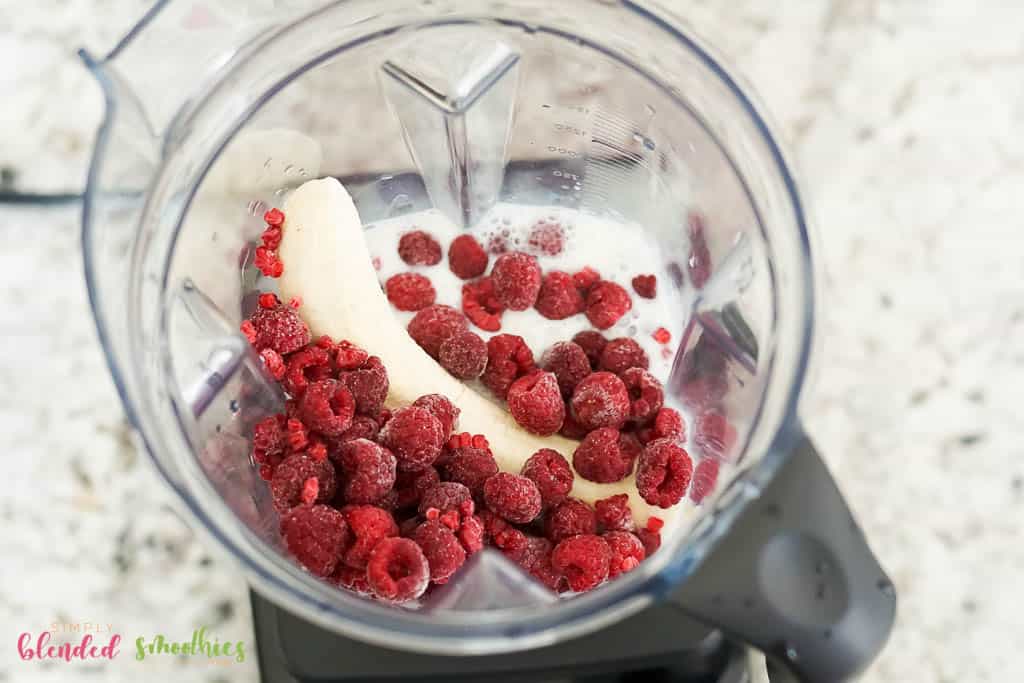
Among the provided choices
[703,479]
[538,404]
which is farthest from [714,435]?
[538,404]

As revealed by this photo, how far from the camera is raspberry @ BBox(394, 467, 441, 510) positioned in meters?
0.74

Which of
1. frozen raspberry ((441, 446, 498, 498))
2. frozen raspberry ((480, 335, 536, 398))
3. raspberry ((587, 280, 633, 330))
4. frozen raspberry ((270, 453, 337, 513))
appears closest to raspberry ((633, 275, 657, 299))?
raspberry ((587, 280, 633, 330))

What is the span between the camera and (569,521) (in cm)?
73

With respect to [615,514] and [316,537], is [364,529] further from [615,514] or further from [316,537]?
[615,514]

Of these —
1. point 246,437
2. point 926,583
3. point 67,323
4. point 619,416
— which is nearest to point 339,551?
point 246,437

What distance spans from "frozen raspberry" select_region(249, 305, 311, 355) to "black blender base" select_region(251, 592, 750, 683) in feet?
0.76

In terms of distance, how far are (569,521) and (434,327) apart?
0.22 m

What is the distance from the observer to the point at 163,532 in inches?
33.0

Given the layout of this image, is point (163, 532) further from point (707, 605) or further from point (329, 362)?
point (707, 605)

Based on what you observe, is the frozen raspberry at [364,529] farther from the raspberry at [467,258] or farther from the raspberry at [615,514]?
the raspberry at [467,258]

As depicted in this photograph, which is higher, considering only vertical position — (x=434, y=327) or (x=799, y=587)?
(x=799, y=587)

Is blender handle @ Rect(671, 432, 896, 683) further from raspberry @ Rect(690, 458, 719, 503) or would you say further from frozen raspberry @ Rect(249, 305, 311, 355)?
frozen raspberry @ Rect(249, 305, 311, 355)

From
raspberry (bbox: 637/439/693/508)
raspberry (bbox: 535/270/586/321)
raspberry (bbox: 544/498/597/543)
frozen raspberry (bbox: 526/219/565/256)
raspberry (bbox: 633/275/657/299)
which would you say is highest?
frozen raspberry (bbox: 526/219/565/256)

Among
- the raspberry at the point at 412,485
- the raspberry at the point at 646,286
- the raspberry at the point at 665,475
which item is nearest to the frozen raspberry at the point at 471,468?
the raspberry at the point at 412,485
